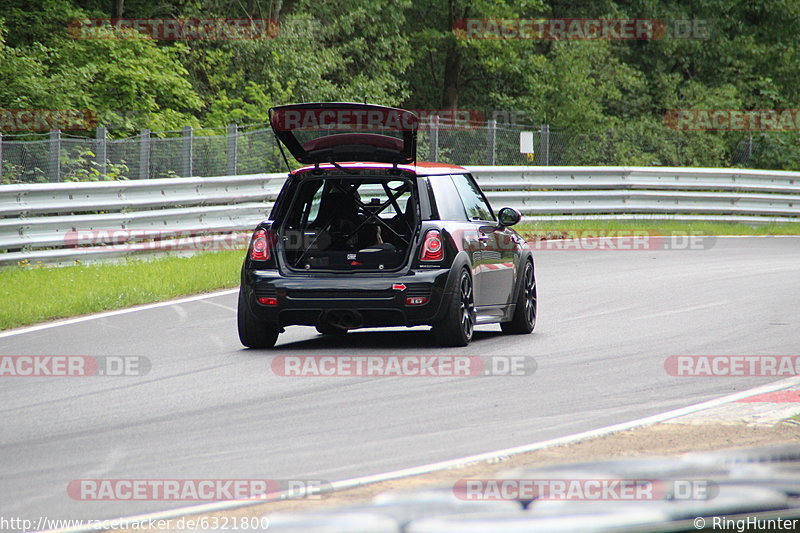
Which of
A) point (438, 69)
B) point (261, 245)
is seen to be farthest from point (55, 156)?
point (438, 69)

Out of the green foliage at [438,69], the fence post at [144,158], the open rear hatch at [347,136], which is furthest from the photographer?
the green foliage at [438,69]

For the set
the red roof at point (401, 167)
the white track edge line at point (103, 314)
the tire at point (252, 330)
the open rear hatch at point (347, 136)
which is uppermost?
the open rear hatch at point (347, 136)

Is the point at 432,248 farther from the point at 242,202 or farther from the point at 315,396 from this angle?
the point at 242,202

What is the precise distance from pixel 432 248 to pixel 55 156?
898 centimetres

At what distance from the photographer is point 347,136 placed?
1084 cm

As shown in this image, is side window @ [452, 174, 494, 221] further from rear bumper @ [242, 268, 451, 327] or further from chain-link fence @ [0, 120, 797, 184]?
chain-link fence @ [0, 120, 797, 184]

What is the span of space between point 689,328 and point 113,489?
7.47 metres

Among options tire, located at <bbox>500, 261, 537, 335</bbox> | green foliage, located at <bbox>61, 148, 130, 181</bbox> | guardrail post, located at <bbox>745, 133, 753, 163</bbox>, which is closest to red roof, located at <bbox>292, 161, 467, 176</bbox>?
tire, located at <bbox>500, 261, 537, 335</bbox>

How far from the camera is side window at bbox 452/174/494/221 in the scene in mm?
11538

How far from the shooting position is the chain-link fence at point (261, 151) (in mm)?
18781

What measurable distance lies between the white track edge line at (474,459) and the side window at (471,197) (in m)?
3.36

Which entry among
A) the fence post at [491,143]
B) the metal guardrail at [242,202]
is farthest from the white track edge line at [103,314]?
the fence post at [491,143]

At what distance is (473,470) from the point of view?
20.8ft

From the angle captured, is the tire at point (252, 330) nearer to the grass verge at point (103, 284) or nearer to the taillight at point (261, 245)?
the taillight at point (261, 245)
